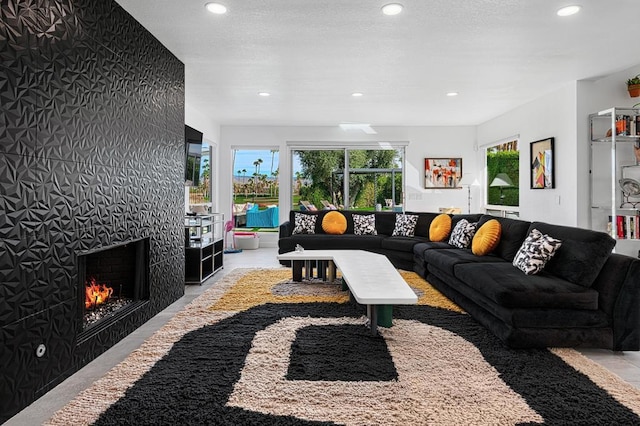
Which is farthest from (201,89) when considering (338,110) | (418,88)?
(418,88)

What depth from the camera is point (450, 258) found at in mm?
4586

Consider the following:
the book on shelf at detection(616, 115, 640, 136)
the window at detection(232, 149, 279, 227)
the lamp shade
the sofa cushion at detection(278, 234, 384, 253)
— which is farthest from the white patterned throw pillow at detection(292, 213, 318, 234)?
the book on shelf at detection(616, 115, 640, 136)

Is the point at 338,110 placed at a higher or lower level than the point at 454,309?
higher

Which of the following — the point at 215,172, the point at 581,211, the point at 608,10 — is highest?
the point at 608,10

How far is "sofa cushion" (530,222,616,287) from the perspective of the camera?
322 cm

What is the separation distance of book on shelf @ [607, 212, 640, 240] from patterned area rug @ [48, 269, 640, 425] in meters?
2.53

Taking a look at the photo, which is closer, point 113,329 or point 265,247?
point 113,329

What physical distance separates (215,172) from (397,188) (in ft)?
12.3

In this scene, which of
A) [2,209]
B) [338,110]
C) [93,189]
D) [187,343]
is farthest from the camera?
[338,110]

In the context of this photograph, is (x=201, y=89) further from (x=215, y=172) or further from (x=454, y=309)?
(x=454, y=309)

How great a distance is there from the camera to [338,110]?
7.45m

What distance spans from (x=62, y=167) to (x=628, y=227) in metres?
5.57

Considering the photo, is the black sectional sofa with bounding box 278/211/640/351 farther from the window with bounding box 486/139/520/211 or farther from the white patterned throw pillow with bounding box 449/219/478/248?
the window with bounding box 486/139/520/211

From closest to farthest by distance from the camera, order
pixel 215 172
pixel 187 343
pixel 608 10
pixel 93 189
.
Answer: pixel 93 189 < pixel 187 343 < pixel 608 10 < pixel 215 172
